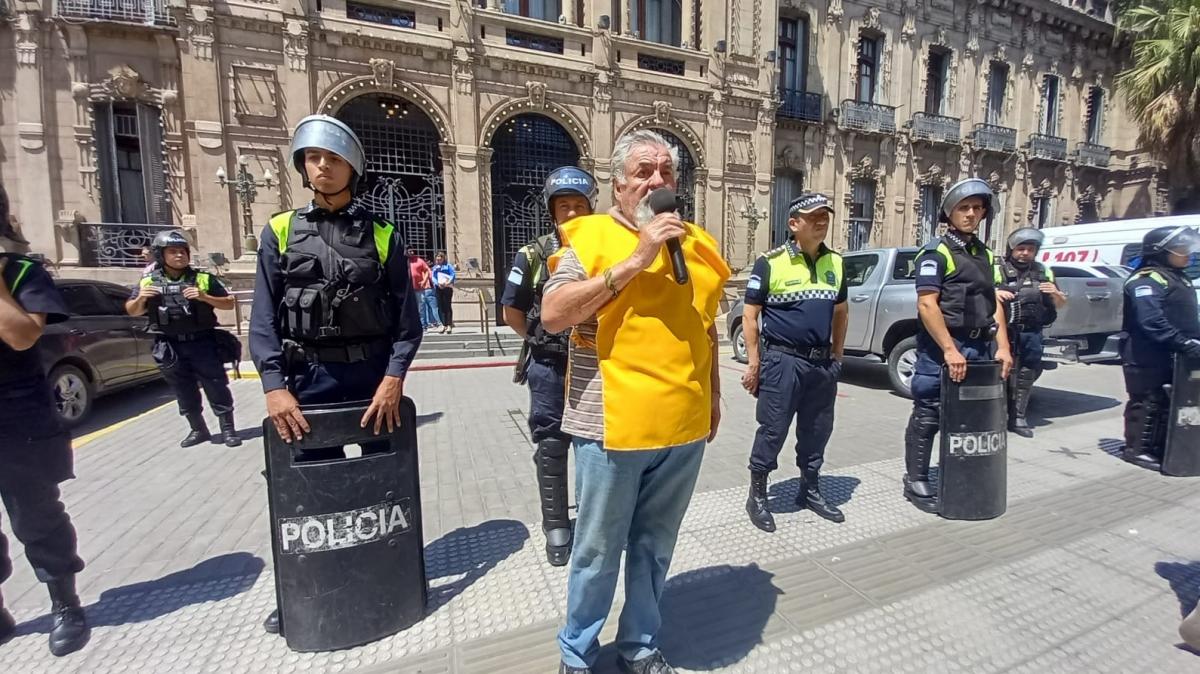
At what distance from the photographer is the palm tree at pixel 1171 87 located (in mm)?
14719

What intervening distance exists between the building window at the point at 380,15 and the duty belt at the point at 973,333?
12983 millimetres

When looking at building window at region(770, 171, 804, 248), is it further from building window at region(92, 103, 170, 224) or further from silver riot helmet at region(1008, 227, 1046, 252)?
building window at region(92, 103, 170, 224)

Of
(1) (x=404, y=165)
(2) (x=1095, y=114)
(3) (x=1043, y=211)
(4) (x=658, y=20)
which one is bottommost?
(1) (x=404, y=165)

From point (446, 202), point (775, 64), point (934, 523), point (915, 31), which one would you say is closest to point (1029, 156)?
point (915, 31)

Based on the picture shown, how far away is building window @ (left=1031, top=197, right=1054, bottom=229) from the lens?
74.9 feet

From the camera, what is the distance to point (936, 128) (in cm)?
1938

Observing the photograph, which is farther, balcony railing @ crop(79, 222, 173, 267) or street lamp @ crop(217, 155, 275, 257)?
balcony railing @ crop(79, 222, 173, 267)

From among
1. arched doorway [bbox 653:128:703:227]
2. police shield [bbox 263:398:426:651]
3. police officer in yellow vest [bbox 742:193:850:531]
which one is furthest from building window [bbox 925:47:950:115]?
police shield [bbox 263:398:426:651]

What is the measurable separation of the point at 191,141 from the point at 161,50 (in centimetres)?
213

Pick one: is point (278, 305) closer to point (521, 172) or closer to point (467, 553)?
point (467, 553)

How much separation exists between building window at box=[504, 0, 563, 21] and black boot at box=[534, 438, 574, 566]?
1357 centimetres

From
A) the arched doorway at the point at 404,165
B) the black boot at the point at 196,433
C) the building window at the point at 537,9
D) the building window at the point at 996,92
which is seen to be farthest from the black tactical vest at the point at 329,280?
the building window at the point at 996,92

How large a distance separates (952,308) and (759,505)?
1.89m

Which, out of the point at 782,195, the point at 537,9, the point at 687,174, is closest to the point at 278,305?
the point at 537,9
